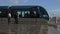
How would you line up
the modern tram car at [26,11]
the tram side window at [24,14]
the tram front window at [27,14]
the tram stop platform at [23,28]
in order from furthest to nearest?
the tram side window at [24,14], the tram front window at [27,14], the modern tram car at [26,11], the tram stop platform at [23,28]

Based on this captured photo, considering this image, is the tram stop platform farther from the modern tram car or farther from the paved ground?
the modern tram car

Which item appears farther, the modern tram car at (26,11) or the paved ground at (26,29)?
the modern tram car at (26,11)

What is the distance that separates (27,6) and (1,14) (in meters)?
4.69

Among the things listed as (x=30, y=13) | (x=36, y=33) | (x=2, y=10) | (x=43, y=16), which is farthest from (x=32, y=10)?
(x=36, y=33)

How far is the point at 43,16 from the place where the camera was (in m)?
32.9

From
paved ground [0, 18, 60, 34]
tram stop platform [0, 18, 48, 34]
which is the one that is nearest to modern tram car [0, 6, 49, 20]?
tram stop platform [0, 18, 48, 34]

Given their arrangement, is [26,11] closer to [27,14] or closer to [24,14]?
[27,14]

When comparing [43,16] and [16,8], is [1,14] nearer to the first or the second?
[16,8]

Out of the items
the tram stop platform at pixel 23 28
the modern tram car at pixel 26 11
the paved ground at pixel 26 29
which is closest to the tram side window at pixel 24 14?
the modern tram car at pixel 26 11

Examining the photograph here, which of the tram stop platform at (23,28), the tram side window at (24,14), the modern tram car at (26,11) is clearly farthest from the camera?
the tram side window at (24,14)

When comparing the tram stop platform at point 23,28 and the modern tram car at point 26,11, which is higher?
the modern tram car at point 26,11

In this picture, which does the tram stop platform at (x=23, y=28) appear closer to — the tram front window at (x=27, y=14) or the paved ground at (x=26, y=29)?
the paved ground at (x=26, y=29)

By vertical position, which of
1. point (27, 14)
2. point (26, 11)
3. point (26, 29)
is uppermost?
point (26, 11)

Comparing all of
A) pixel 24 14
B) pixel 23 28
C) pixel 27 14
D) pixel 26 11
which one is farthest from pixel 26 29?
pixel 24 14
